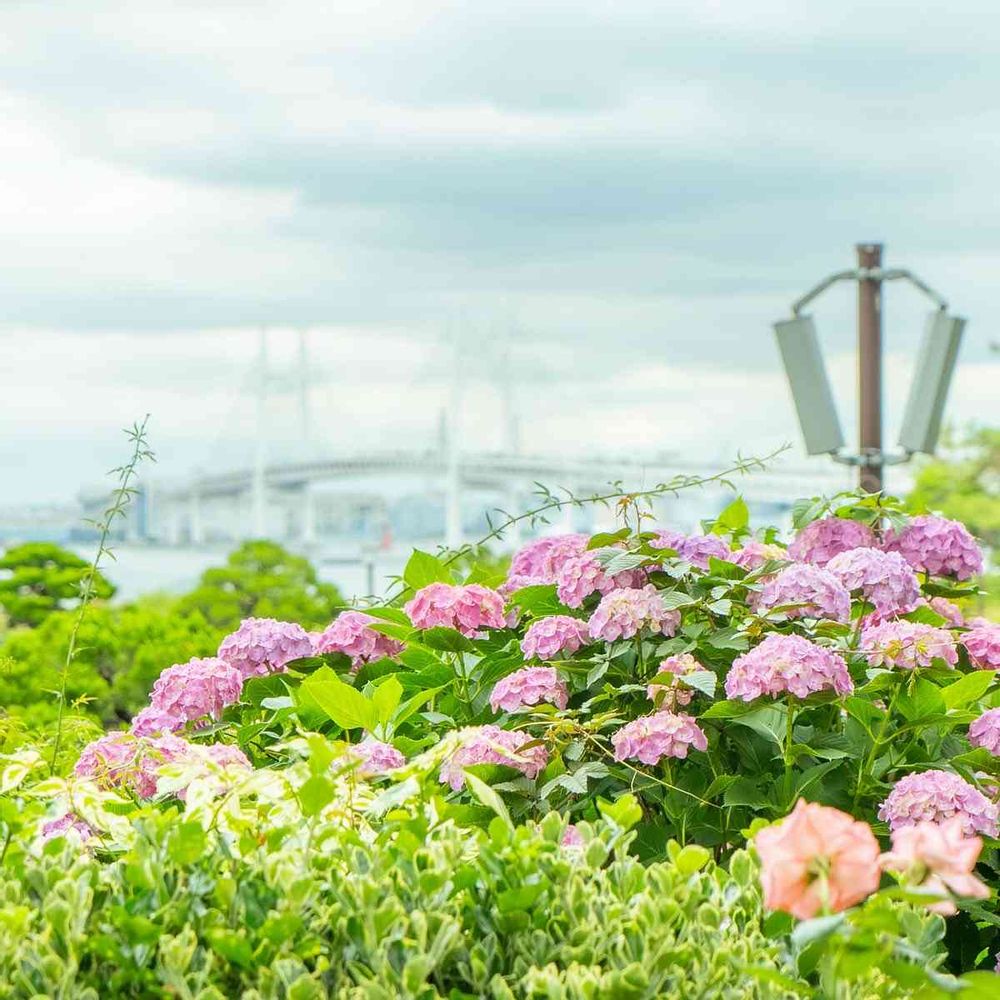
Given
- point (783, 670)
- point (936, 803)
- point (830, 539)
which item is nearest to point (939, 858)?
point (783, 670)

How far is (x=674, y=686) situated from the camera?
2.55m

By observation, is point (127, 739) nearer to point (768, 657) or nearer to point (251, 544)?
point (768, 657)

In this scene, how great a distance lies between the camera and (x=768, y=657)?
2.40 metres

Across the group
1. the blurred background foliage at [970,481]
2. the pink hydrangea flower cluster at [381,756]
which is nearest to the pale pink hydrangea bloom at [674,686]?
the pink hydrangea flower cluster at [381,756]

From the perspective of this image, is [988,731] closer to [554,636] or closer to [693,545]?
[693,545]

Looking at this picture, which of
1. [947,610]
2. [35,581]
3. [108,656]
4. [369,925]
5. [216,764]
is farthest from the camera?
[35,581]

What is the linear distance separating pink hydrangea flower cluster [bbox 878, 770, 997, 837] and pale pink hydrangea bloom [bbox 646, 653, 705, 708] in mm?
375

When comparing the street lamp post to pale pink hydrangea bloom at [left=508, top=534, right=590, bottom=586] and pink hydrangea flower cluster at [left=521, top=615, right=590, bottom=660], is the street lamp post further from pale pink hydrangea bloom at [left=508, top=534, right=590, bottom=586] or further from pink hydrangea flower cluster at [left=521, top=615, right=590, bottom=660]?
pink hydrangea flower cluster at [left=521, top=615, right=590, bottom=660]

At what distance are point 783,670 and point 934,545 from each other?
92 centimetres

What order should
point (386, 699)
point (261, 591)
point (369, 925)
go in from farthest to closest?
1. point (261, 591)
2. point (386, 699)
3. point (369, 925)

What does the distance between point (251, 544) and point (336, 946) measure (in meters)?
12.1

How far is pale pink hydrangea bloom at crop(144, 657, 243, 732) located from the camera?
294cm

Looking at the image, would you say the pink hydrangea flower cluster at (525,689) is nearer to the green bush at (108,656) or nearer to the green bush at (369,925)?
the green bush at (369,925)

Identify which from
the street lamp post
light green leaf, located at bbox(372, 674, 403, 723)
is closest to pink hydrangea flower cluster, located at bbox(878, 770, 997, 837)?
light green leaf, located at bbox(372, 674, 403, 723)
